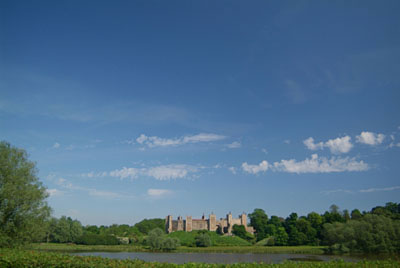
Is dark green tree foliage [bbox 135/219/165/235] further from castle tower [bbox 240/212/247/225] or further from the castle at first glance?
castle tower [bbox 240/212/247/225]

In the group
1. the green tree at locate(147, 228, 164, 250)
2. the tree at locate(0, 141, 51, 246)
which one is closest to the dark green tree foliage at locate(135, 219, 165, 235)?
the green tree at locate(147, 228, 164, 250)

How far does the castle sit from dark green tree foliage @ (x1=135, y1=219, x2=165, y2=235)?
17.9 metres

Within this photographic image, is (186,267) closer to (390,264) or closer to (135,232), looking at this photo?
(390,264)

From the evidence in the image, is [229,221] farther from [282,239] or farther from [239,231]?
[282,239]

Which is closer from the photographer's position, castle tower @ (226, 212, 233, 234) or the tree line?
the tree line

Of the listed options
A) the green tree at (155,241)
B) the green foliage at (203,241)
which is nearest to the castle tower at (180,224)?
the green foliage at (203,241)

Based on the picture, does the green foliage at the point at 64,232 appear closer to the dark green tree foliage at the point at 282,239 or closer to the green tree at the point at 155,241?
the green tree at the point at 155,241

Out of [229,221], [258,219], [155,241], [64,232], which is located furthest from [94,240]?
[258,219]

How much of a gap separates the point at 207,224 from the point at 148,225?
32.9 meters

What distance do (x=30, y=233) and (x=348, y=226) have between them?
2038 inches

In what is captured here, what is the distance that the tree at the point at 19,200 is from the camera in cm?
2714

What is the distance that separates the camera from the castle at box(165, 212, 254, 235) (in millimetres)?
107438

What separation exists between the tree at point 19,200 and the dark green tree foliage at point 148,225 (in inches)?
3874

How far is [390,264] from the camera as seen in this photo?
13.2 meters
